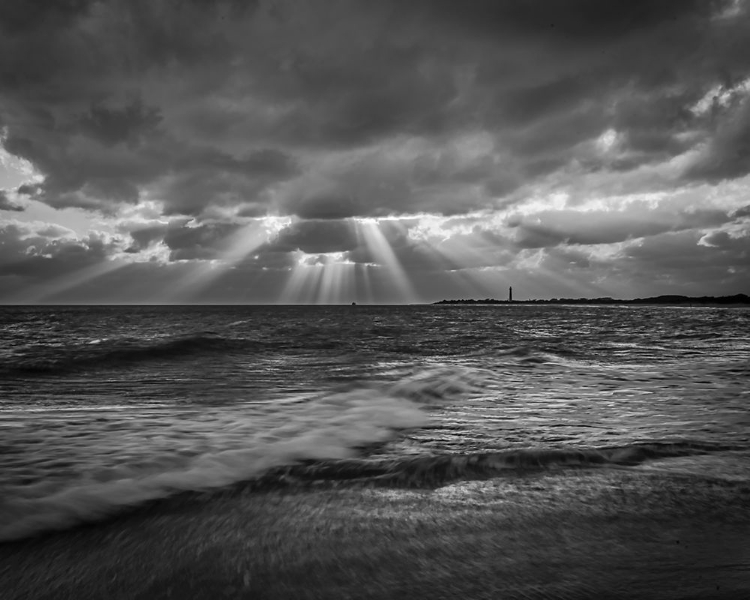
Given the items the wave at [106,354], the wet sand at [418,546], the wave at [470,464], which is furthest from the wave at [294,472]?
the wave at [106,354]

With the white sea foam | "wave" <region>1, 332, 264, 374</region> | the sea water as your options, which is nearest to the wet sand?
the white sea foam

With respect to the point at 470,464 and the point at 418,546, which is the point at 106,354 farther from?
the point at 418,546

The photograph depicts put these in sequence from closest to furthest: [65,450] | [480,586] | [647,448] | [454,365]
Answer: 1. [480,586]
2. [647,448]
3. [65,450]
4. [454,365]

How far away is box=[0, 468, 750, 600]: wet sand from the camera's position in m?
2.24

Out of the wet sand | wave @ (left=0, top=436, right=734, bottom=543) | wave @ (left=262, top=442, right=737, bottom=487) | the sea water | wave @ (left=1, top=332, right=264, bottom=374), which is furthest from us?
wave @ (left=1, top=332, right=264, bottom=374)

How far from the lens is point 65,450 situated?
476 centimetres

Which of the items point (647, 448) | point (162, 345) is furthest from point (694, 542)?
point (162, 345)

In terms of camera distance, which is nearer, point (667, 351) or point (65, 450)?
point (65, 450)

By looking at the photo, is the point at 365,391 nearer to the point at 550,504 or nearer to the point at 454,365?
the point at 454,365

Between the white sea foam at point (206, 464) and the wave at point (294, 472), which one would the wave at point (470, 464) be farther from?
the white sea foam at point (206, 464)

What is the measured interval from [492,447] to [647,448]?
4.59 ft

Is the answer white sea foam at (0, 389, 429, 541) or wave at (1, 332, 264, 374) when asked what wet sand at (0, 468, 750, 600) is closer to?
white sea foam at (0, 389, 429, 541)

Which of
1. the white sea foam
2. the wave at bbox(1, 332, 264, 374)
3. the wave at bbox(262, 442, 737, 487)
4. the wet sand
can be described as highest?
the wet sand

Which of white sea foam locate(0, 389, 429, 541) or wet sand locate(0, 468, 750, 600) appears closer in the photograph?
wet sand locate(0, 468, 750, 600)
